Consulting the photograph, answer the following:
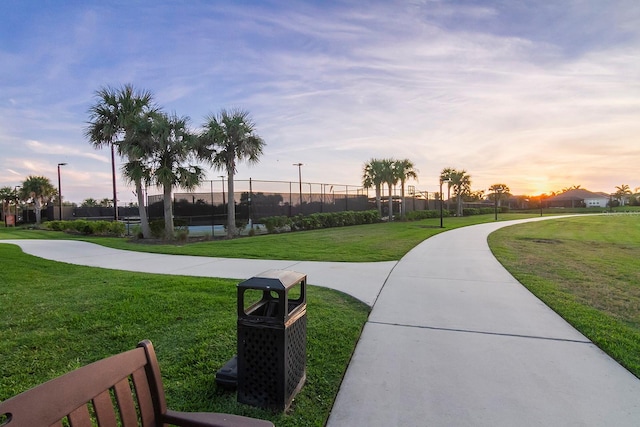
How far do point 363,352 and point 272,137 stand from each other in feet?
53.9

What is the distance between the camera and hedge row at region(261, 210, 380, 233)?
786 inches

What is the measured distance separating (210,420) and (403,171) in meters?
32.9

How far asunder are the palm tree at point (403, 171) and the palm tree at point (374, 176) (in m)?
1.65

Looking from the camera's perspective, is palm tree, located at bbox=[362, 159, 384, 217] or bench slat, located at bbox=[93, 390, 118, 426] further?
palm tree, located at bbox=[362, 159, 384, 217]

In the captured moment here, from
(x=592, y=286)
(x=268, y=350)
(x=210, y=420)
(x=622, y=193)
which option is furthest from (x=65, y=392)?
(x=622, y=193)

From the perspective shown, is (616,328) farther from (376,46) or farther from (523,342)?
(376,46)

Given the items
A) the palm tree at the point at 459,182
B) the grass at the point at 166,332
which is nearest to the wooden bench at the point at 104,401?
the grass at the point at 166,332

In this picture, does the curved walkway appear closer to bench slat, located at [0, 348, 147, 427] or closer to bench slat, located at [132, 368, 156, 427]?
bench slat, located at [132, 368, 156, 427]

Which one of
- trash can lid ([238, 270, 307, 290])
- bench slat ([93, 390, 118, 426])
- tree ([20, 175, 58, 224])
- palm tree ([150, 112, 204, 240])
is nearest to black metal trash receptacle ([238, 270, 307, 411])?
Answer: trash can lid ([238, 270, 307, 290])

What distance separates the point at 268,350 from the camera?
243 cm

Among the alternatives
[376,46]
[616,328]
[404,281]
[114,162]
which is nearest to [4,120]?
[114,162]

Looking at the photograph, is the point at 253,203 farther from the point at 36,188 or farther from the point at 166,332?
the point at 36,188

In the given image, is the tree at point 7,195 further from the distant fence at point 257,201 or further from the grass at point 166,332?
the grass at point 166,332

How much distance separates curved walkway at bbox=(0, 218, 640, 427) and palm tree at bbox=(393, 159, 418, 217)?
89.4 feet
